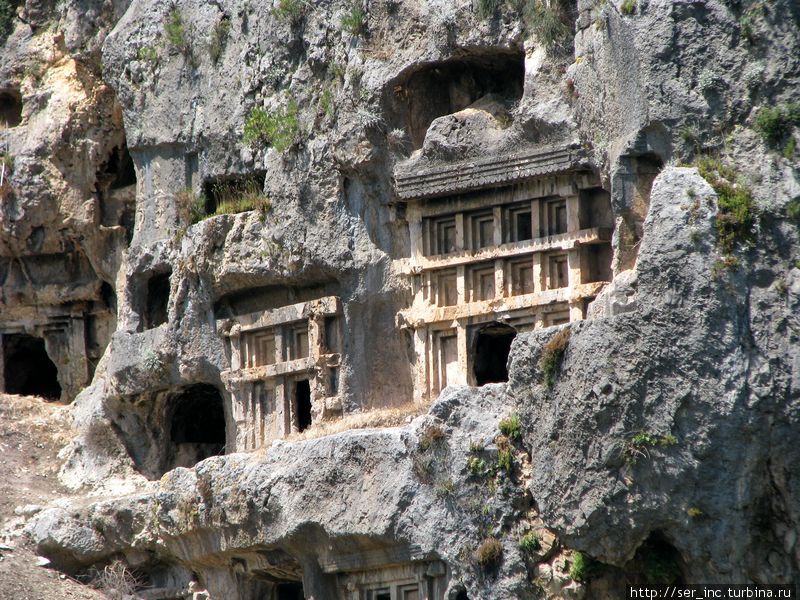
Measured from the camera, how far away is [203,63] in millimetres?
27938

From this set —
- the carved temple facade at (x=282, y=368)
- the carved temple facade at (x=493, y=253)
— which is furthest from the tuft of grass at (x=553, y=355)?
the carved temple facade at (x=282, y=368)

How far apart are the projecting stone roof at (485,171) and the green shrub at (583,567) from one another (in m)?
5.28

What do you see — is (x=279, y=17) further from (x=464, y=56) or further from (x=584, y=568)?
(x=584, y=568)

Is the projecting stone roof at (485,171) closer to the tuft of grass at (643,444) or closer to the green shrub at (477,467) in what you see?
the green shrub at (477,467)

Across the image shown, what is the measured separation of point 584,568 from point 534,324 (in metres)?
4.08

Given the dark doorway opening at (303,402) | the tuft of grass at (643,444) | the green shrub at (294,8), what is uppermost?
the green shrub at (294,8)

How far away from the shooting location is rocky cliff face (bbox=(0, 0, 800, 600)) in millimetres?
20469

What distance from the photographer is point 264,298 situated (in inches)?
1074

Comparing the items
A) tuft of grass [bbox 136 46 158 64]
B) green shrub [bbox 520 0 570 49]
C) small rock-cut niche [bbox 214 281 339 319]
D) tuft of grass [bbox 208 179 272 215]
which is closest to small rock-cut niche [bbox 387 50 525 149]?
green shrub [bbox 520 0 570 49]

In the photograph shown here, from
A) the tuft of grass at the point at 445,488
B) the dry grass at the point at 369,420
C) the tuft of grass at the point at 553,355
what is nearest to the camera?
the tuft of grass at the point at 553,355

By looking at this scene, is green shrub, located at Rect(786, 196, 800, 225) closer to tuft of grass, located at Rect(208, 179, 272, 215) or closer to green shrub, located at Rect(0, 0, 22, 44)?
tuft of grass, located at Rect(208, 179, 272, 215)

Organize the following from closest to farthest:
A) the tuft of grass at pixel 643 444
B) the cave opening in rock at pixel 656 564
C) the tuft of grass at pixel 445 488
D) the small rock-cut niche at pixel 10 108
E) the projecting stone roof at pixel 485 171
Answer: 1. the tuft of grass at pixel 643 444
2. the cave opening in rock at pixel 656 564
3. the tuft of grass at pixel 445 488
4. the projecting stone roof at pixel 485 171
5. the small rock-cut niche at pixel 10 108

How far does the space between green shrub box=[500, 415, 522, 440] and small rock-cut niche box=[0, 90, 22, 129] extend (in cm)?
1335

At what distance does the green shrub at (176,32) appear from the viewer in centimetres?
2814
